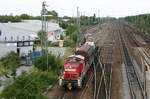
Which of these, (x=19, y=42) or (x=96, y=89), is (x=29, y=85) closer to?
(x=96, y=89)

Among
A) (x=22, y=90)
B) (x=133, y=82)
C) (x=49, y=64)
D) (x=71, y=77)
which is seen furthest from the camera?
(x=49, y=64)

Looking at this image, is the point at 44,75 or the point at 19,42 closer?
the point at 44,75

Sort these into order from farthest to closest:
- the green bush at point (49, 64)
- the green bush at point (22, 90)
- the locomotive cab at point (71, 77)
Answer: the green bush at point (49, 64) → the locomotive cab at point (71, 77) → the green bush at point (22, 90)

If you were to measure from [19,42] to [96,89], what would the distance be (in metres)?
17.1

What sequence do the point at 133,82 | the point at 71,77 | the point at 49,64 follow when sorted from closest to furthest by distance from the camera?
the point at 71,77 → the point at 133,82 → the point at 49,64

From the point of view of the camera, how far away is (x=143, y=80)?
891 inches

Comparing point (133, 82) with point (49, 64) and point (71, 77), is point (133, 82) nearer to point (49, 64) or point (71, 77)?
point (71, 77)

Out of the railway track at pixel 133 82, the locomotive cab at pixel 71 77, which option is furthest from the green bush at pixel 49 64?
the railway track at pixel 133 82

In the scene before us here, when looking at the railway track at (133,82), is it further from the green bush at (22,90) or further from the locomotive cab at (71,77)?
the green bush at (22,90)

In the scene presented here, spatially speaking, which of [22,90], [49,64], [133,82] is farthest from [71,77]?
[133,82]

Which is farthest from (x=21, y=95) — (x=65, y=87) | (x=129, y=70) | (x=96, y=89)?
(x=129, y=70)

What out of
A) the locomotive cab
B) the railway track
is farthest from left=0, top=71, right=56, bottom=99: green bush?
the railway track

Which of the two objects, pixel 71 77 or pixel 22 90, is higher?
pixel 22 90

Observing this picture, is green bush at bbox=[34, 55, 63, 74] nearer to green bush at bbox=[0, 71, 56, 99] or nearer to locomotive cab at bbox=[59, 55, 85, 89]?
locomotive cab at bbox=[59, 55, 85, 89]
